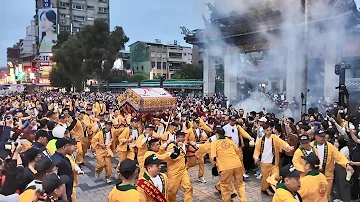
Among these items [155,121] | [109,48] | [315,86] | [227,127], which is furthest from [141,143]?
[109,48]

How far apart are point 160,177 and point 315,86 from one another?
17.9 metres

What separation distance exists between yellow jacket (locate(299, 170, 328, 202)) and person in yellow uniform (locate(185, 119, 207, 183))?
3217mm

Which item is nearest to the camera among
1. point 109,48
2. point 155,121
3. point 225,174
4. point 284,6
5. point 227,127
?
point 225,174

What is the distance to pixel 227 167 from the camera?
5.20 metres

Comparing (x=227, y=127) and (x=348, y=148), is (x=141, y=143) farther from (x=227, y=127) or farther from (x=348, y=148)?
(x=348, y=148)

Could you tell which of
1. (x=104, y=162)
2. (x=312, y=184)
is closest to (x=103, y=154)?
(x=104, y=162)

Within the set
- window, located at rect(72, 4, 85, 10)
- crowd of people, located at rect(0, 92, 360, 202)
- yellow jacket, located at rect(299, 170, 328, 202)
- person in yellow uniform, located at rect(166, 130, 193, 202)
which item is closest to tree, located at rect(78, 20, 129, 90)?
crowd of people, located at rect(0, 92, 360, 202)

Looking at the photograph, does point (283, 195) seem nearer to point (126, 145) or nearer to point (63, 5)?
point (126, 145)

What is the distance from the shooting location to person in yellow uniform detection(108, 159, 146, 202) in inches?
114

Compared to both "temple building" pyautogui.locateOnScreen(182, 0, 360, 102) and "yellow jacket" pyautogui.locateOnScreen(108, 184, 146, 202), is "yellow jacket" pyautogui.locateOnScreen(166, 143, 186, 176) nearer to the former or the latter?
"yellow jacket" pyautogui.locateOnScreen(108, 184, 146, 202)

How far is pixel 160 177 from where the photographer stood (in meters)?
3.73

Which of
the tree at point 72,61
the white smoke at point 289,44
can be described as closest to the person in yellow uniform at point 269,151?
the white smoke at point 289,44

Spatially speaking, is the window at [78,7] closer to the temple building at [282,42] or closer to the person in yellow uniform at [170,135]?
the temple building at [282,42]

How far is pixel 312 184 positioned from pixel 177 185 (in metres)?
2.30
